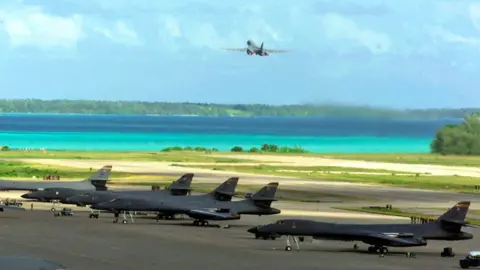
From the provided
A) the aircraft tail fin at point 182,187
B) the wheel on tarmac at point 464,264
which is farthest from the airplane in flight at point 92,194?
the wheel on tarmac at point 464,264

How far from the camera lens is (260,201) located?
108 m

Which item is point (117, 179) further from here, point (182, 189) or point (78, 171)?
point (182, 189)

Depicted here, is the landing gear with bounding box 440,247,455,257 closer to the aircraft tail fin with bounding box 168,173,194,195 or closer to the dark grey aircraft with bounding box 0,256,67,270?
the dark grey aircraft with bounding box 0,256,67,270

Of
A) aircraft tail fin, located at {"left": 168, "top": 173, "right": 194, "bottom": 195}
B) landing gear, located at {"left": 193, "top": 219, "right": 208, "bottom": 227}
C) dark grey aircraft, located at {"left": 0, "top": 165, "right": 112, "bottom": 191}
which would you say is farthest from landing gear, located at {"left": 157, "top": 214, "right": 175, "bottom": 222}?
dark grey aircraft, located at {"left": 0, "top": 165, "right": 112, "bottom": 191}

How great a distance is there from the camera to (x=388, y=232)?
280 ft

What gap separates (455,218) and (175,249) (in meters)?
22.4

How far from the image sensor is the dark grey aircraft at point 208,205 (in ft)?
352

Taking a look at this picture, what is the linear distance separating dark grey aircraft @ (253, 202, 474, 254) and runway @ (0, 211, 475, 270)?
1.26 m

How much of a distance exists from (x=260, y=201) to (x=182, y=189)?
686 inches

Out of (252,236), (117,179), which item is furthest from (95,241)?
(117,179)

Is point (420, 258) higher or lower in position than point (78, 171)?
lower

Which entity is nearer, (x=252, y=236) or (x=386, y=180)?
(x=252, y=236)

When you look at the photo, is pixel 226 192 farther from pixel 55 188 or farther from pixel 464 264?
pixel 464 264

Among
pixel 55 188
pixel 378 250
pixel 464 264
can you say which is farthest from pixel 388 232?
pixel 55 188
